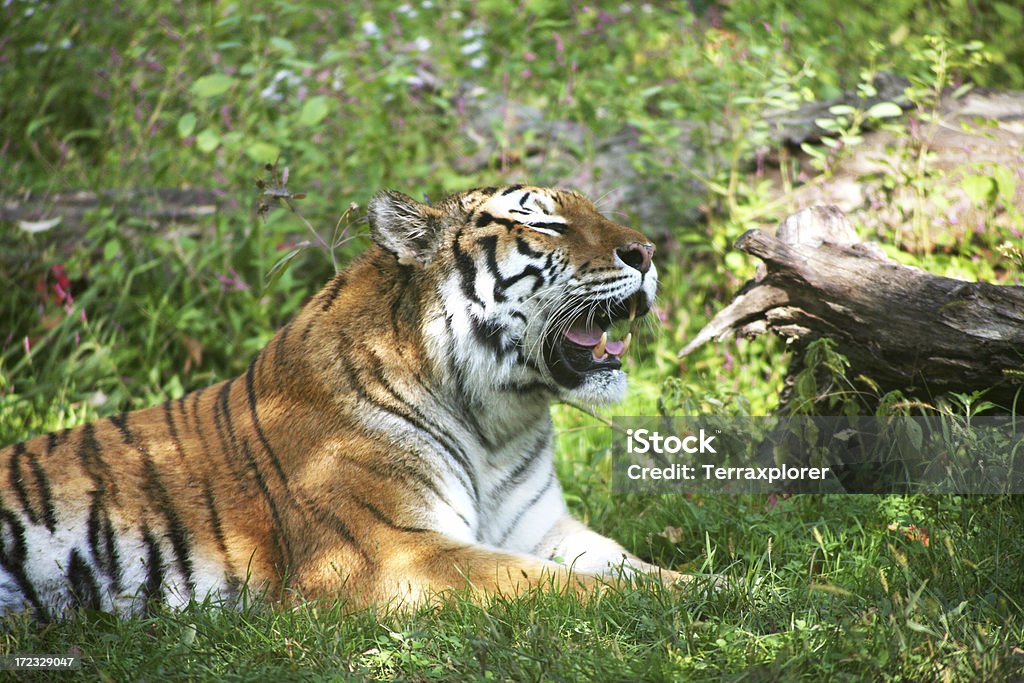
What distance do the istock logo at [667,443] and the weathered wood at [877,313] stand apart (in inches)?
15.7

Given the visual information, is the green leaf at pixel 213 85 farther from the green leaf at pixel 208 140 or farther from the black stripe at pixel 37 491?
the black stripe at pixel 37 491

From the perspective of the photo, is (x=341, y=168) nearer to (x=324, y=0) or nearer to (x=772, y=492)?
(x=324, y=0)

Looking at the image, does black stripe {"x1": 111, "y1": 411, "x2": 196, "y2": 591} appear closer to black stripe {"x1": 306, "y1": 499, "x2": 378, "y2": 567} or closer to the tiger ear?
black stripe {"x1": 306, "y1": 499, "x2": 378, "y2": 567}

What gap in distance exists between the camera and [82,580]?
133 inches

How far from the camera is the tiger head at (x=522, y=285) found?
3.38 m

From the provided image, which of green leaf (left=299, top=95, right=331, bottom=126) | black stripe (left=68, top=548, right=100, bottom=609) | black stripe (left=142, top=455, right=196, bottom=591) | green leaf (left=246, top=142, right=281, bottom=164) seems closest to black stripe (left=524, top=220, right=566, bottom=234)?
black stripe (left=142, top=455, right=196, bottom=591)

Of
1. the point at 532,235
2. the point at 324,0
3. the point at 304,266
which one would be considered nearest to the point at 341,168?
the point at 304,266

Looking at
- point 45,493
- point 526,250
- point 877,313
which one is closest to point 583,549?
point 526,250

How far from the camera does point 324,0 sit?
23.4ft

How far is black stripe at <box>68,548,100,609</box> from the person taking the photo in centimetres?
336

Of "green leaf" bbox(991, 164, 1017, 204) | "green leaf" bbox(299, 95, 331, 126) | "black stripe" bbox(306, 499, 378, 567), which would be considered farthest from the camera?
"green leaf" bbox(299, 95, 331, 126)
